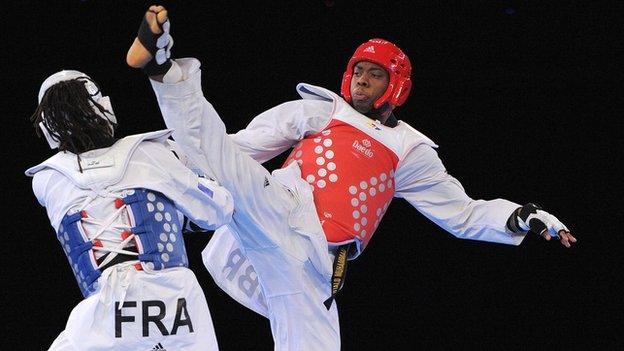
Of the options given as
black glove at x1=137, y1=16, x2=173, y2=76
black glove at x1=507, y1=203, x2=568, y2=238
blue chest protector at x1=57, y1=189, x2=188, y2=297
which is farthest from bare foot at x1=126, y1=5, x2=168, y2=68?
black glove at x1=507, y1=203, x2=568, y2=238

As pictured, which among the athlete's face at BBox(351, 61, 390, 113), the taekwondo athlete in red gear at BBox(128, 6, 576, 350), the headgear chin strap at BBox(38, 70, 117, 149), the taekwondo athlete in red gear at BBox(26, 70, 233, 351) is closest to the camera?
the taekwondo athlete in red gear at BBox(26, 70, 233, 351)

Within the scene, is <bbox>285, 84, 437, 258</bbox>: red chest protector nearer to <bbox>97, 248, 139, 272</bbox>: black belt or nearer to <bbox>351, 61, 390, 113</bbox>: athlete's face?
<bbox>351, 61, 390, 113</bbox>: athlete's face

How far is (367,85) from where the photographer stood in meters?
5.17

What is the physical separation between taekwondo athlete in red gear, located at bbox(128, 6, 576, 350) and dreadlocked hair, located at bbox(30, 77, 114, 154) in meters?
0.69

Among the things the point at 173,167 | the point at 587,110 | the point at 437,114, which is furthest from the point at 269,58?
the point at 173,167

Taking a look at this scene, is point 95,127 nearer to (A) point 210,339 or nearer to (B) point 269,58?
(A) point 210,339

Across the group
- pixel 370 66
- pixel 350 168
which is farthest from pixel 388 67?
pixel 350 168

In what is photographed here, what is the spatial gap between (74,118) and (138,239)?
0.42 m

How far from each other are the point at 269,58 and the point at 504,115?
119 cm

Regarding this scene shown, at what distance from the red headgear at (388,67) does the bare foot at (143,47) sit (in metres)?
1.46

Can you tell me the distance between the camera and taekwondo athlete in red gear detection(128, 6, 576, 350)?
4.65 m

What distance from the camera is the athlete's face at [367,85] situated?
516cm

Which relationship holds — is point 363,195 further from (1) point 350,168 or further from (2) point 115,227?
(2) point 115,227

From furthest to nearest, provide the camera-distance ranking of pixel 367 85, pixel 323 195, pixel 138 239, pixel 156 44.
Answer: pixel 367 85, pixel 323 195, pixel 156 44, pixel 138 239
